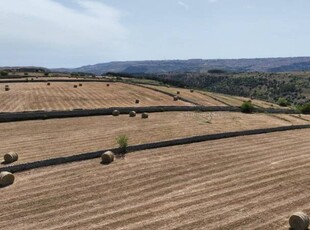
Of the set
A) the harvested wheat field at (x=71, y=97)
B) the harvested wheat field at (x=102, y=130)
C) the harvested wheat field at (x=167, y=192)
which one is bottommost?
the harvested wheat field at (x=71, y=97)

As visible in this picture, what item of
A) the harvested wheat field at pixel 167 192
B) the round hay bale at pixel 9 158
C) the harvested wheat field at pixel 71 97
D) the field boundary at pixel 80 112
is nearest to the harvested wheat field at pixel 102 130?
the round hay bale at pixel 9 158

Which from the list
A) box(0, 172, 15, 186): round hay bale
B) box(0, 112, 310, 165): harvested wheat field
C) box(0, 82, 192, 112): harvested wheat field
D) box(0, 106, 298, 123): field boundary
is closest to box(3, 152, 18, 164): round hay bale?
box(0, 112, 310, 165): harvested wheat field

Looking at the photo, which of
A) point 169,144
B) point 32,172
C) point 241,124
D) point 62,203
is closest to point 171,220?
point 62,203

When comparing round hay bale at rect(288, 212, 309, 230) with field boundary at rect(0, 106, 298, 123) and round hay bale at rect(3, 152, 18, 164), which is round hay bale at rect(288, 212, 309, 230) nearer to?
round hay bale at rect(3, 152, 18, 164)

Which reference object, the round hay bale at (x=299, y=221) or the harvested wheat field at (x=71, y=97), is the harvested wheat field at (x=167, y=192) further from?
the harvested wheat field at (x=71, y=97)

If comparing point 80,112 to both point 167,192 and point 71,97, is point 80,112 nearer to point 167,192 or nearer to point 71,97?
point 71,97

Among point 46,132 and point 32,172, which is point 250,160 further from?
point 46,132
